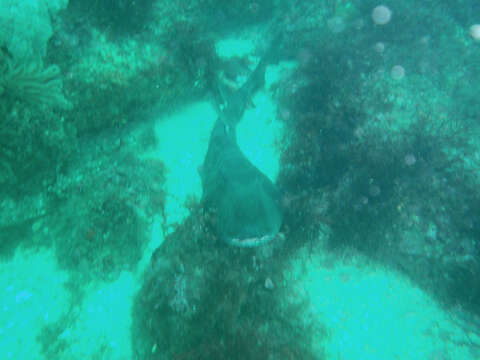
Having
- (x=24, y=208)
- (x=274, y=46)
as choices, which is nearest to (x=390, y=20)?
(x=274, y=46)

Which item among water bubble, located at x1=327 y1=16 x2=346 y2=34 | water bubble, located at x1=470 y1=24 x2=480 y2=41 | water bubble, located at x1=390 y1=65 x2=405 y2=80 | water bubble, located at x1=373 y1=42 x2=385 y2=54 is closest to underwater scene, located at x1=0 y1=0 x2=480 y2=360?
water bubble, located at x1=390 y1=65 x2=405 y2=80

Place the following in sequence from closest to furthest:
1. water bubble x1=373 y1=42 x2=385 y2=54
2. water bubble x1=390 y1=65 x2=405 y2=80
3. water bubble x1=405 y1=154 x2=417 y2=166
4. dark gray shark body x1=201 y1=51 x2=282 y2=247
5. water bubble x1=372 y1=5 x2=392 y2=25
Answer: dark gray shark body x1=201 y1=51 x2=282 y2=247, water bubble x1=405 y1=154 x2=417 y2=166, water bubble x1=390 y1=65 x2=405 y2=80, water bubble x1=373 y1=42 x2=385 y2=54, water bubble x1=372 y1=5 x2=392 y2=25

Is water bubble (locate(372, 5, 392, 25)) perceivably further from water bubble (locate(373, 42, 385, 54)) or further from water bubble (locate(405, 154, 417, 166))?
water bubble (locate(405, 154, 417, 166))

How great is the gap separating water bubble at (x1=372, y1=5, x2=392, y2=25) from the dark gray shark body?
6949 millimetres

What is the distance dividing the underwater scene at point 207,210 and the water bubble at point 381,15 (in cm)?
306

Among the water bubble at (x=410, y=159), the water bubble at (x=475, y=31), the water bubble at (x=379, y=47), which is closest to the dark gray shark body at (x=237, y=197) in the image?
the water bubble at (x=410, y=159)

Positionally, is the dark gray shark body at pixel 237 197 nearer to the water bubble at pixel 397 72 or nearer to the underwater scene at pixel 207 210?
the underwater scene at pixel 207 210

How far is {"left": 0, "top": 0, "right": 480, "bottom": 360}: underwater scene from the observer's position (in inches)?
173

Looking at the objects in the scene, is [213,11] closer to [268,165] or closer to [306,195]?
[268,165]

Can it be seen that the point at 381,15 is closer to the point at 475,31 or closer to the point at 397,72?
the point at 397,72

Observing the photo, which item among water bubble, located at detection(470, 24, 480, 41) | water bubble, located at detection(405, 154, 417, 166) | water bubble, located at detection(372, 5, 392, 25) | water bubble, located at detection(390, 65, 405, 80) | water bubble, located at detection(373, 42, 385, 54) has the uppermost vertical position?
water bubble, located at detection(372, 5, 392, 25)

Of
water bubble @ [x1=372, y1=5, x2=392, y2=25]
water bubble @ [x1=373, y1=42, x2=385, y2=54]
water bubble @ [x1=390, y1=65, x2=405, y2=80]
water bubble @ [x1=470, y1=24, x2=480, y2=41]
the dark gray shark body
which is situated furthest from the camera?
water bubble @ [x1=470, y1=24, x2=480, y2=41]

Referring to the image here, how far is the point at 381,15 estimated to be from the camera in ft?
30.3

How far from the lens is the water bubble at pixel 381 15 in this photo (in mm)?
9094
